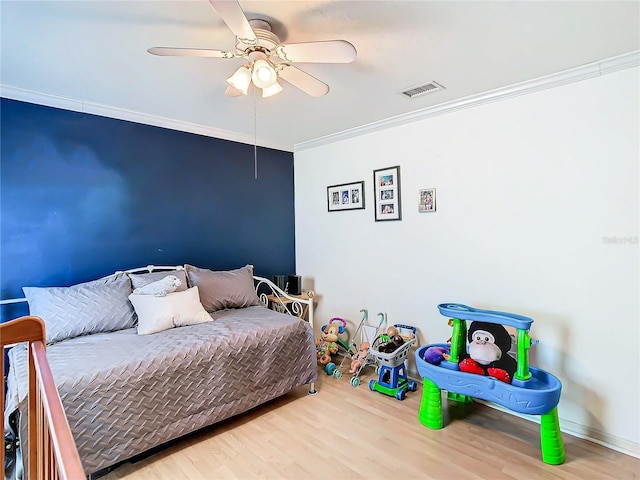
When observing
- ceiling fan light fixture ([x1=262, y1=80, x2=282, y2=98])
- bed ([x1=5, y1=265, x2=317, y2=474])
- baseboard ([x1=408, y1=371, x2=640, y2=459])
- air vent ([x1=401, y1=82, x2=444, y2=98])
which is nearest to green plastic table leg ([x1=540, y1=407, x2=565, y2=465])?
baseboard ([x1=408, y1=371, x2=640, y2=459])

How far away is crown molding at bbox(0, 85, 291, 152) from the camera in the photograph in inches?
97.0

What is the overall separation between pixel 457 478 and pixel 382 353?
1039 millimetres

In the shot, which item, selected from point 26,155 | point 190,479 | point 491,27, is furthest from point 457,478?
point 26,155

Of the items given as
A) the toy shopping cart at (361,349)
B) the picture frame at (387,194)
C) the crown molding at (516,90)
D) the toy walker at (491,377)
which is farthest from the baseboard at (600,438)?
the crown molding at (516,90)

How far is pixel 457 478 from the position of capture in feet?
6.23

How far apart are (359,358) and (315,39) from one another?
2608 mm

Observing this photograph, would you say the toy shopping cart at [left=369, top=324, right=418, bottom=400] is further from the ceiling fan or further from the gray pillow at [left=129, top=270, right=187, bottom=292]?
the ceiling fan

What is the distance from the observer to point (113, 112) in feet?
9.34

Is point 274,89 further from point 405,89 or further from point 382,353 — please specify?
point 382,353

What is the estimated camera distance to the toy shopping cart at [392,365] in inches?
112

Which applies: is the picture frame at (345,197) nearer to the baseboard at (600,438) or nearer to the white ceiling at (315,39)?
the white ceiling at (315,39)

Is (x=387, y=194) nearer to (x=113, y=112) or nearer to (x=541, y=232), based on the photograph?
(x=541, y=232)

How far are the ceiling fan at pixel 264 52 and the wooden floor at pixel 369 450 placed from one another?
7.11ft

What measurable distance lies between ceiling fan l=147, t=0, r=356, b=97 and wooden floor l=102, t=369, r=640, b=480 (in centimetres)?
217
